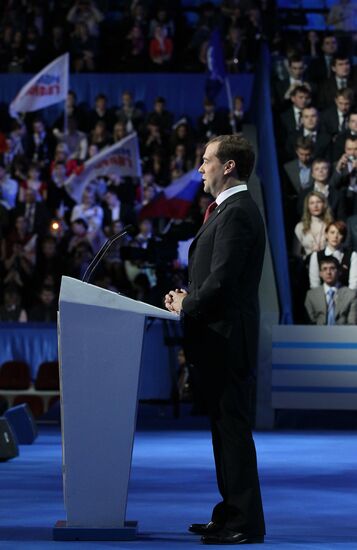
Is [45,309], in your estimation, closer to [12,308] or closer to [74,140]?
[12,308]

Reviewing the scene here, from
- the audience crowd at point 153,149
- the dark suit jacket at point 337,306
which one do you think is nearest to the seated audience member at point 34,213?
the audience crowd at point 153,149

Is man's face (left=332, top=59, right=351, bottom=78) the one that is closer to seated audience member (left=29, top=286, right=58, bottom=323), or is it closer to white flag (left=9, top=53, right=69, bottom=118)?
white flag (left=9, top=53, right=69, bottom=118)

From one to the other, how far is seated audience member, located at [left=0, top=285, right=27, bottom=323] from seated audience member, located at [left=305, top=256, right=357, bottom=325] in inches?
A: 165

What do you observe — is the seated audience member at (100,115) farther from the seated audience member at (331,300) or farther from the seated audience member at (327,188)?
the seated audience member at (331,300)

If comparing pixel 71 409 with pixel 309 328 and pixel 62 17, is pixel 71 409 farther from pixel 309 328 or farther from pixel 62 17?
pixel 62 17

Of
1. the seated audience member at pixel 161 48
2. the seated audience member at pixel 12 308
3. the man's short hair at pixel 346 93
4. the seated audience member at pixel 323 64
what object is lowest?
the seated audience member at pixel 12 308

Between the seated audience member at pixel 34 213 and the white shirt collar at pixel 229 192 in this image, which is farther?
the seated audience member at pixel 34 213

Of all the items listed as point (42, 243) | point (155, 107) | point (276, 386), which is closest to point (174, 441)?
point (276, 386)

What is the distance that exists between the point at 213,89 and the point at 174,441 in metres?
10.5

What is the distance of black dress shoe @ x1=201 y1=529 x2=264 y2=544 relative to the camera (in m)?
6.35

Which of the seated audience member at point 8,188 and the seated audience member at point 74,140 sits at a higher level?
the seated audience member at point 74,140

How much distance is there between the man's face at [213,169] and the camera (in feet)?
21.6

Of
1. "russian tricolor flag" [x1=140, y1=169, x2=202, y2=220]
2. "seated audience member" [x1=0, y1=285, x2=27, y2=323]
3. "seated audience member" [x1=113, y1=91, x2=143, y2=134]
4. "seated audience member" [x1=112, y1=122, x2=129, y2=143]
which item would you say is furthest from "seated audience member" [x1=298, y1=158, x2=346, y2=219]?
"seated audience member" [x1=113, y1=91, x2=143, y2=134]

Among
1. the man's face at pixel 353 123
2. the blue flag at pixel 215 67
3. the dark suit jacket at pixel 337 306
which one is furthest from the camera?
the blue flag at pixel 215 67
